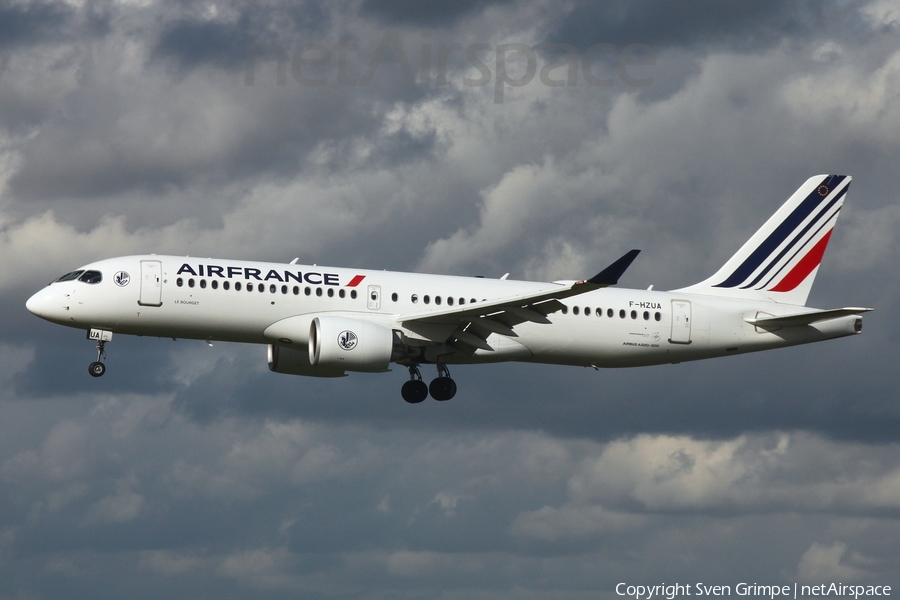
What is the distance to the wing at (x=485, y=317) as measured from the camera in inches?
2093

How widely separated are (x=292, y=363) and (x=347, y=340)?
7.51 meters

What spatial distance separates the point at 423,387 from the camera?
6072 cm

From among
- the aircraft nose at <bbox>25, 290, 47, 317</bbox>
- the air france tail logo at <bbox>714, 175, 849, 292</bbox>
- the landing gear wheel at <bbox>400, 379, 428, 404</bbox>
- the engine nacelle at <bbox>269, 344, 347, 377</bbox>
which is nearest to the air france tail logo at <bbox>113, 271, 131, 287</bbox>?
the aircraft nose at <bbox>25, 290, 47, 317</bbox>

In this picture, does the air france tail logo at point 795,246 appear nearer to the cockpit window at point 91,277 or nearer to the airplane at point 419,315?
the airplane at point 419,315

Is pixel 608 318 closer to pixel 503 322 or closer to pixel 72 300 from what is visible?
pixel 503 322

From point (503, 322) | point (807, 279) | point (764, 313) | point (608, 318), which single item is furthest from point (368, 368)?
point (807, 279)

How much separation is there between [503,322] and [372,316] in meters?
5.55

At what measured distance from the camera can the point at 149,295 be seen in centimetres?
5406

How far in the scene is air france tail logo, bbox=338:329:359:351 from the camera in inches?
2128

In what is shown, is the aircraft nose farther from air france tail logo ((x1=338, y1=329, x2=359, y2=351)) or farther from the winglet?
the winglet

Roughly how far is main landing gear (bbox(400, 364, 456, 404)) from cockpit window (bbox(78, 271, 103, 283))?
14437 mm

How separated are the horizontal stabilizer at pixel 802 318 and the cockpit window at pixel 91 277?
29.5 m

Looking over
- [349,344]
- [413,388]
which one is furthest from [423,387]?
[349,344]

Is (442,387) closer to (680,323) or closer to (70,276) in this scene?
(680,323)
